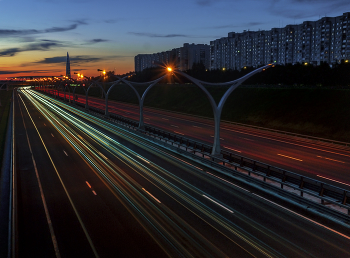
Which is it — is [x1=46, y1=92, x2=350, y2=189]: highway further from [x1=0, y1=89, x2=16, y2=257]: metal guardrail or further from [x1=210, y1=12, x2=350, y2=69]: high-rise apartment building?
[x1=210, y1=12, x2=350, y2=69]: high-rise apartment building

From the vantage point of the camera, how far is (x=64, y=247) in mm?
12180

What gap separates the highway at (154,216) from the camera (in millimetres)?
12055

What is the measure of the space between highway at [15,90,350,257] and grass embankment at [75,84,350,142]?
2660 cm

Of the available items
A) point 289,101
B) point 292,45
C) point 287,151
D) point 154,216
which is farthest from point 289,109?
point 292,45

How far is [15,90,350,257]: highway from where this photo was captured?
475 inches

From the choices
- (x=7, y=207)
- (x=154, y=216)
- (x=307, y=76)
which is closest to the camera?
(x=154, y=216)

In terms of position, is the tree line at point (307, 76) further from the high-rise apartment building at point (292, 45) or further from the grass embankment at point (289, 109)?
the high-rise apartment building at point (292, 45)

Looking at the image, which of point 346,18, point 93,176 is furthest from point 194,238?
point 346,18

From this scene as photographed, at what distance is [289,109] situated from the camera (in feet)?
178

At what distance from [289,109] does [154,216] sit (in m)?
44.4

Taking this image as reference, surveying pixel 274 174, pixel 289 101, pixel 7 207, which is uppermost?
pixel 289 101

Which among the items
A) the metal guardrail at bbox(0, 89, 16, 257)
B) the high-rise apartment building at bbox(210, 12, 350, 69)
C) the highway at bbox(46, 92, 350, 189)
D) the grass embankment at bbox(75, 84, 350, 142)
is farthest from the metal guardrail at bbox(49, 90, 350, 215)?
the high-rise apartment building at bbox(210, 12, 350, 69)

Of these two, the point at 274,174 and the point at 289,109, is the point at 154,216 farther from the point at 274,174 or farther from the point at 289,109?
the point at 289,109

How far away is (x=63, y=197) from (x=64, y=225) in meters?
4.06
